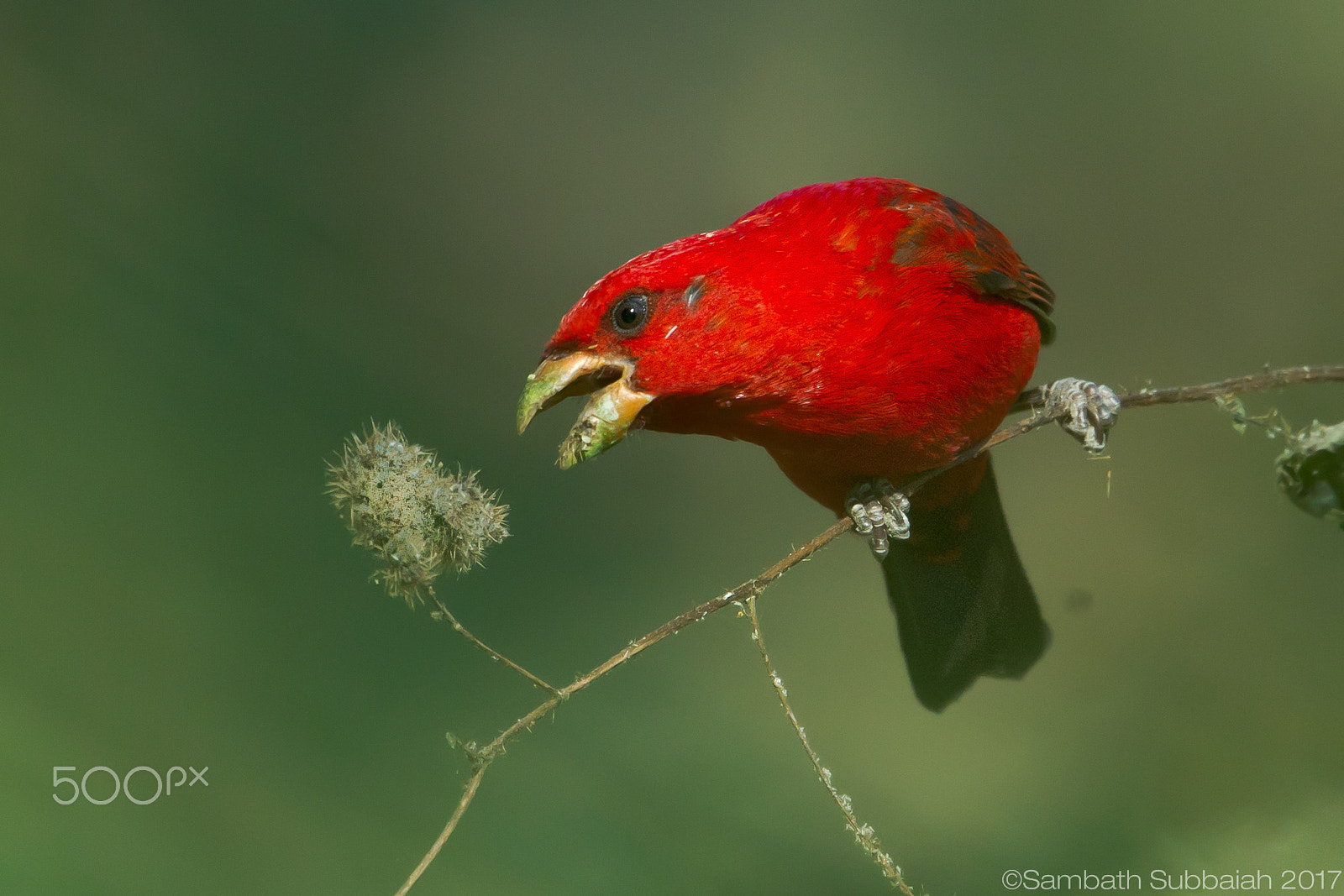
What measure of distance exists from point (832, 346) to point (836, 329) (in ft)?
0.06

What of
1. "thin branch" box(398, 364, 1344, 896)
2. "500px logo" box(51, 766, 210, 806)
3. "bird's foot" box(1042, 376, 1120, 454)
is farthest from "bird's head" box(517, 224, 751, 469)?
"500px logo" box(51, 766, 210, 806)

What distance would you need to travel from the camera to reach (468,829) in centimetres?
107

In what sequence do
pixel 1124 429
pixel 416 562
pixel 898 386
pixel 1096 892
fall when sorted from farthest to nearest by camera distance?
pixel 1124 429, pixel 1096 892, pixel 898 386, pixel 416 562

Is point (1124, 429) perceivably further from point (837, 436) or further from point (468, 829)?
point (468, 829)

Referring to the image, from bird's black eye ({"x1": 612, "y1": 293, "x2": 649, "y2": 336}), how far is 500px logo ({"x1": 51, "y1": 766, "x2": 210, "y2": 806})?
2.22 ft

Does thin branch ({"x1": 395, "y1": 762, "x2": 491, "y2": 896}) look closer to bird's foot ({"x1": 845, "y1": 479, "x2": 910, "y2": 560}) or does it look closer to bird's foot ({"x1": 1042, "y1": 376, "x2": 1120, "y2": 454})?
bird's foot ({"x1": 845, "y1": 479, "x2": 910, "y2": 560})

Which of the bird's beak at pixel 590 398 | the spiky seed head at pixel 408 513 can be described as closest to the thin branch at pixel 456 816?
the spiky seed head at pixel 408 513

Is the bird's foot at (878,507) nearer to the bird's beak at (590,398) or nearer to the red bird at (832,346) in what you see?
the red bird at (832,346)

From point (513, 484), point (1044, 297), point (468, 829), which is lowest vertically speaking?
point (468, 829)

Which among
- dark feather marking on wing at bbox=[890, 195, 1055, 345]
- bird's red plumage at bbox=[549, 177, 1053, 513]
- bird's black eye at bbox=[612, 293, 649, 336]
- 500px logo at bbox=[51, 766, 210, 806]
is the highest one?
dark feather marking on wing at bbox=[890, 195, 1055, 345]

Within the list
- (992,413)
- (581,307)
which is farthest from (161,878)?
(992,413)

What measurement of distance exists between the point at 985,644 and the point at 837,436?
49 centimetres

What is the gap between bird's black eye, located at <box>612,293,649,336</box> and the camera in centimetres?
78

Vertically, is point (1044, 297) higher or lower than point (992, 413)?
higher
